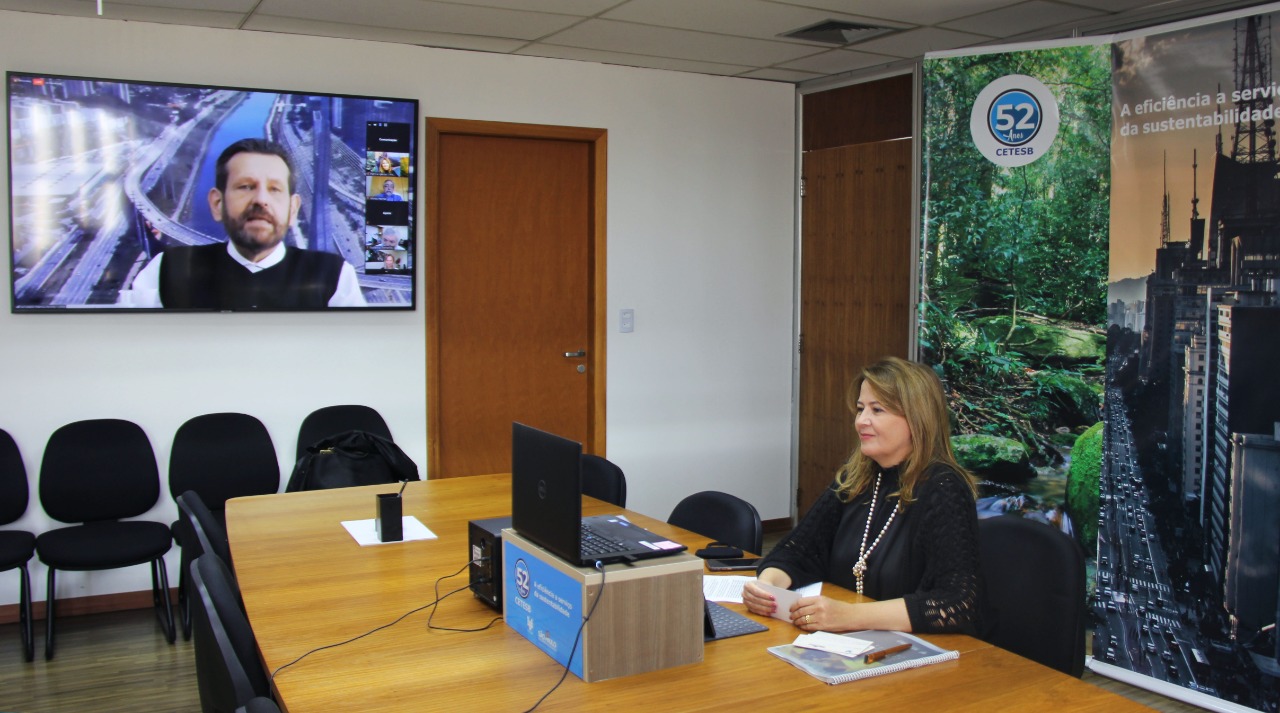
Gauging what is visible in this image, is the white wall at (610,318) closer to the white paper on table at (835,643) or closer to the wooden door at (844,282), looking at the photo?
the wooden door at (844,282)

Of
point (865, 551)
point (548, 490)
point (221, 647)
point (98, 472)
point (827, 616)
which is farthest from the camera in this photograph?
point (98, 472)

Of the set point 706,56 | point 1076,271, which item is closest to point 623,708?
point 1076,271

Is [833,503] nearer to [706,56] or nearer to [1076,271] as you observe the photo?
[1076,271]

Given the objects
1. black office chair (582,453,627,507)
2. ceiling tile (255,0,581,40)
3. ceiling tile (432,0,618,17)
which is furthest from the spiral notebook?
ceiling tile (255,0,581,40)

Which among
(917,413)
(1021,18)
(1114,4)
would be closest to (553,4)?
(1021,18)

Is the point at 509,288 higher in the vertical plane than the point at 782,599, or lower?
higher

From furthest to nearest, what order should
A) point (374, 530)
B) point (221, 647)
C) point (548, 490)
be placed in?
1. point (374, 530)
2. point (548, 490)
3. point (221, 647)

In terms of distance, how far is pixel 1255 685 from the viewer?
3781mm

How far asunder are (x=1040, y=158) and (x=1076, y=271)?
497mm

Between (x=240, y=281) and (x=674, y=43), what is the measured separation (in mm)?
2462

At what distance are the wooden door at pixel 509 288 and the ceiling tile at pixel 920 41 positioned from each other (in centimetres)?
161

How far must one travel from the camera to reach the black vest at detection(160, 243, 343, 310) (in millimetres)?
4977

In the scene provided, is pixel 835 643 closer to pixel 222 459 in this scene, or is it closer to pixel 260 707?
pixel 260 707

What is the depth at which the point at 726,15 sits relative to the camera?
4770mm
